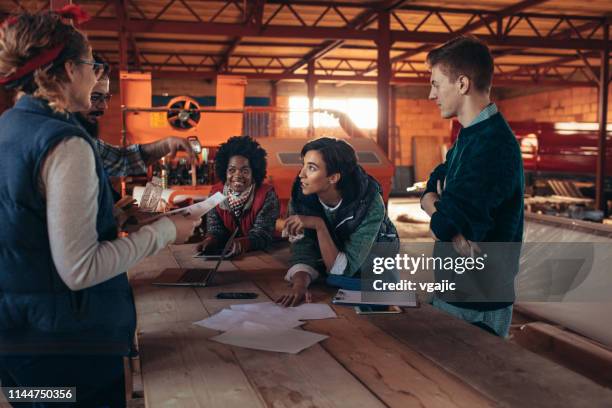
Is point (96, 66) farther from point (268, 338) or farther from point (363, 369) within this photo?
point (363, 369)

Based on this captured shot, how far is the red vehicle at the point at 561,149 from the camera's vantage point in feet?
39.9

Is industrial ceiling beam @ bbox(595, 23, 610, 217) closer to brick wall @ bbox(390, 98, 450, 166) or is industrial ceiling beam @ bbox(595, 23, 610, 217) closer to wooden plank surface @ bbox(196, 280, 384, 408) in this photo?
brick wall @ bbox(390, 98, 450, 166)

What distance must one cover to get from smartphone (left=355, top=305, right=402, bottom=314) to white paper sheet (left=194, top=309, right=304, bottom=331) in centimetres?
24

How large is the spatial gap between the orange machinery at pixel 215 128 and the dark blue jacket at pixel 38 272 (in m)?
5.83

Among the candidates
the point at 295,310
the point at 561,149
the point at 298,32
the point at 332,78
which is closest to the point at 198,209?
the point at 295,310

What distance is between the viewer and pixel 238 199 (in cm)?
366

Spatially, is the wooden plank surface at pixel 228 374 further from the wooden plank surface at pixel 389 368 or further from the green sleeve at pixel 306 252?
the green sleeve at pixel 306 252

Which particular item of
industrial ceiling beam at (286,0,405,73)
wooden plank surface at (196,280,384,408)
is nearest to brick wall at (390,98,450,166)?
industrial ceiling beam at (286,0,405,73)

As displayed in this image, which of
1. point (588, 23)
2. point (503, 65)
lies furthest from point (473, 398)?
point (503, 65)

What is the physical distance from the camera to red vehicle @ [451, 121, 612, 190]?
12156 millimetres

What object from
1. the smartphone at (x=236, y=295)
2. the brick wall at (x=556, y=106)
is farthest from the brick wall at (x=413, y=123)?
the smartphone at (x=236, y=295)

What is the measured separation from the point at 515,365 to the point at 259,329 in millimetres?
704

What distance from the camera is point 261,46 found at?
44.6 ft

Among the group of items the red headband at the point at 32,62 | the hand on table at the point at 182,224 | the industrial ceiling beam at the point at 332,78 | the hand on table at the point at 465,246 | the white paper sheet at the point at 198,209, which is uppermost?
the industrial ceiling beam at the point at 332,78
